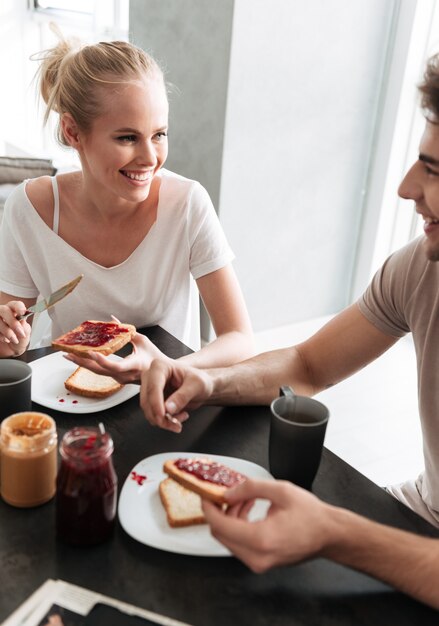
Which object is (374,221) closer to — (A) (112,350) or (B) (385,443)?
(B) (385,443)

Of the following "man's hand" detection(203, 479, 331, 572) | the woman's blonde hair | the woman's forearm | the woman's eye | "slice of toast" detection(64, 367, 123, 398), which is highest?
the woman's blonde hair

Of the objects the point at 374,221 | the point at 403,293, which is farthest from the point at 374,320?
the point at 374,221

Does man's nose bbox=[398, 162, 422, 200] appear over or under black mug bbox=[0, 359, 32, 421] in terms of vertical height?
over

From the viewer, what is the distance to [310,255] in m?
3.55

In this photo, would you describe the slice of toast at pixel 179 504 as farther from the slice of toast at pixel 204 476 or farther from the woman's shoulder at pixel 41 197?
the woman's shoulder at pixel 41 197

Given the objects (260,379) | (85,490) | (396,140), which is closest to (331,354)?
(260,379)

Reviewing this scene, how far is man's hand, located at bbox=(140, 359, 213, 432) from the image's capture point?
3.76 feet

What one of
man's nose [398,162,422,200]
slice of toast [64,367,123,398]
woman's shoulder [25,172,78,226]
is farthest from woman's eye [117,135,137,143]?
man's nose [398,162,422,200]

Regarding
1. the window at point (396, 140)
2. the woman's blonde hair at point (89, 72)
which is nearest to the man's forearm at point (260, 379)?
the woman's blonde hair at point (89, 72)

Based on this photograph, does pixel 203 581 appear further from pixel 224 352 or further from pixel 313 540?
pixel 224 352

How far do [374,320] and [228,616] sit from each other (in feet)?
2.54

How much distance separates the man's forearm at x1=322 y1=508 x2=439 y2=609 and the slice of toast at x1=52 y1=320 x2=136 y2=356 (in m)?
0.62

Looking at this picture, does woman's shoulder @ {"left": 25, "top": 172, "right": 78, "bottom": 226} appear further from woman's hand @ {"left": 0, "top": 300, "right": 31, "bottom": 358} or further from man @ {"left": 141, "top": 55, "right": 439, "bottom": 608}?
man @ {"left": 141, "top": 55, "right": 439, "bottom": 608}

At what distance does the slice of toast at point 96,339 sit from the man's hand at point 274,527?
0.53 m
